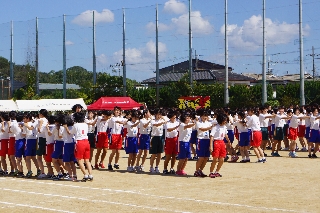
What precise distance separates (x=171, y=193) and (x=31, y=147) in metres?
5.64

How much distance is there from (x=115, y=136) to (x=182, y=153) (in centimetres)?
289

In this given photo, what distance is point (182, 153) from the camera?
18.2 metres

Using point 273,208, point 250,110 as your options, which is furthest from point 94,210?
point 250,110

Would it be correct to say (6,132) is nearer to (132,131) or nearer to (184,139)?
(132,131)

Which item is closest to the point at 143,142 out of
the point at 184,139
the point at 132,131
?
the point at 132,131

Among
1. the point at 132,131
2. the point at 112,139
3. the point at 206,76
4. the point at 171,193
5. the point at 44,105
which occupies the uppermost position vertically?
the point at 206,76

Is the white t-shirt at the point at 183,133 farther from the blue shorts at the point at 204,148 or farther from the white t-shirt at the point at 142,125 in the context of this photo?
the white t-shirt at the point at 142,125

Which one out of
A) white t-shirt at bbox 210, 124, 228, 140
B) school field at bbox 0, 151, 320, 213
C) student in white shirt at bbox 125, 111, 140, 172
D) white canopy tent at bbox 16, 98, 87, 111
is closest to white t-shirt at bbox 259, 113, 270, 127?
school field at bbox 0, 151, 320, 213

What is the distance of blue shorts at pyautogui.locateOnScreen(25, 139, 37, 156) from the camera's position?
60.0 feet

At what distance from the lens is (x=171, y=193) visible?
14492 mm

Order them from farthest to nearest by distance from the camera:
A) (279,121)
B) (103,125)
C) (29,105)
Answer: (29,105), (279,121), (103,125)

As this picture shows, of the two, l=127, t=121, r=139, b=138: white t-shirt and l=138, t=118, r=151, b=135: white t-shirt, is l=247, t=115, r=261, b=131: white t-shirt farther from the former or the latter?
l=127, t=121, r=139, b=138: white t-shirt

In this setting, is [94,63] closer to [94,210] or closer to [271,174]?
[271,174]

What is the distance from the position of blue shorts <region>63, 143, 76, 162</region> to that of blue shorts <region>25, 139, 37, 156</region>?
163 cm
